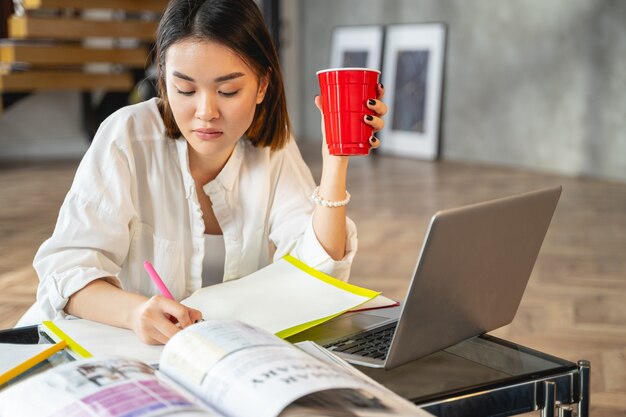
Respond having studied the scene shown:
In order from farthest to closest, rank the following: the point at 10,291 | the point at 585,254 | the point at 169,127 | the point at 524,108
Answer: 1. the point at 524,108
2. the point at 585,254
3. the point at 10,291
4. the point at 169,127

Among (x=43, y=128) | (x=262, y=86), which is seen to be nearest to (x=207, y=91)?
(x=262, y=86)

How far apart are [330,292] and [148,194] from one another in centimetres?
43

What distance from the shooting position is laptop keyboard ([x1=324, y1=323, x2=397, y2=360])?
1045 millimetres

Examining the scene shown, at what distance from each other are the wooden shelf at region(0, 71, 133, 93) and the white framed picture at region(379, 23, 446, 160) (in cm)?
221

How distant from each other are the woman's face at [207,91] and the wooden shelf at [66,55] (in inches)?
218

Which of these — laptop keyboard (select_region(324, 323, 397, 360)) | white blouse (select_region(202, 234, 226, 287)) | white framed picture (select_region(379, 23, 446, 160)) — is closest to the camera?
laptop keyboard (select_region(324, 323, 397, 360))

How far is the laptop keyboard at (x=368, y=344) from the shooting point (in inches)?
41.1

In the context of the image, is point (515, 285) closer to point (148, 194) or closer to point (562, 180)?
point (148, 194)

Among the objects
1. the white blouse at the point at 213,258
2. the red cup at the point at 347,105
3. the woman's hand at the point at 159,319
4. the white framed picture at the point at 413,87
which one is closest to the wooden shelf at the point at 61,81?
the white framed picture at the point at 413,87

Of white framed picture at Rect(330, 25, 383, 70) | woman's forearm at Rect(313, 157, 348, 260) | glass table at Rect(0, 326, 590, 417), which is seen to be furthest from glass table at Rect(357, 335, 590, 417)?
white framed picture at Rect(330, 25, 383, 70)

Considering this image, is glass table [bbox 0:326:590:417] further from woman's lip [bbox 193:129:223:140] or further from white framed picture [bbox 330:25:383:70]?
white framed picture [bbox 330:25:383:70]

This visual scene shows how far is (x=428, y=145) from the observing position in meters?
7.12

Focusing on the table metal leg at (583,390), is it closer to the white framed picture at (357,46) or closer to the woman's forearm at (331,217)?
the woman's forearm at (331,217)

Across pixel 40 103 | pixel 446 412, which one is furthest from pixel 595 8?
pixel 446 412
